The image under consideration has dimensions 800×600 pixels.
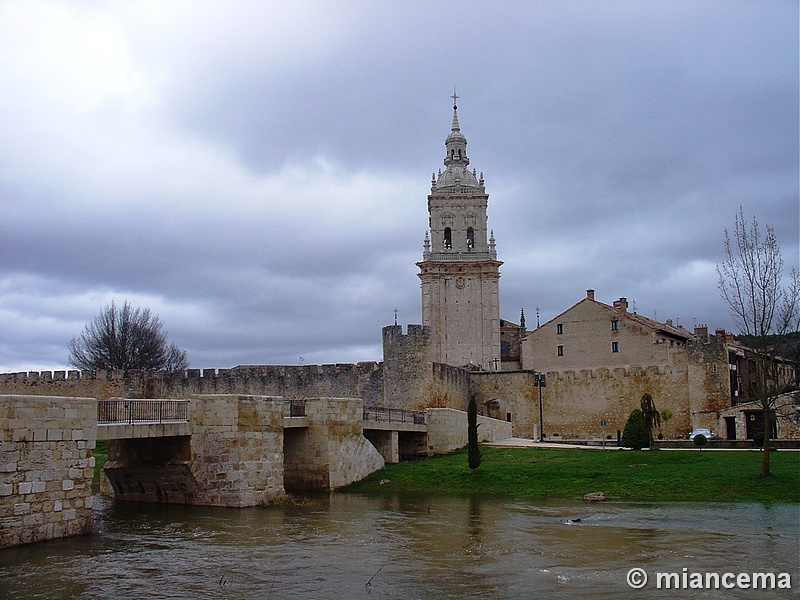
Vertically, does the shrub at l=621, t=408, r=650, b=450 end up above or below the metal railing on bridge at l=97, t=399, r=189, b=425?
below

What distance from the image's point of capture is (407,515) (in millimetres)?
20688

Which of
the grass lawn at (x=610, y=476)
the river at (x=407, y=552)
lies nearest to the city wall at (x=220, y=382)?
the grass lawn at (x=610, y=476)

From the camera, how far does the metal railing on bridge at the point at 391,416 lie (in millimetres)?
29531

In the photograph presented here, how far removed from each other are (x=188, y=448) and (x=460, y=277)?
4501 cm

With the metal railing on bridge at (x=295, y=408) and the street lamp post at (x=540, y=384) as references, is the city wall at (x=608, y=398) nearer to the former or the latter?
the street lamp post at (x=540, y=384)

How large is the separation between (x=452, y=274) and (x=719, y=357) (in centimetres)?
2747

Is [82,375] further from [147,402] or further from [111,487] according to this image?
[147,402]

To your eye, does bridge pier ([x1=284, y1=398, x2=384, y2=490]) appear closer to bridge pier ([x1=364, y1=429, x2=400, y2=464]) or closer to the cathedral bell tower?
bridge pier ([x1=364, y1=429, x2=400, y2=464])

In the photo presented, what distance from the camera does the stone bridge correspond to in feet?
50.8

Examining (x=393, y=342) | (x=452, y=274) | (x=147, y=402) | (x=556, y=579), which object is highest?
(x=452, y=274)

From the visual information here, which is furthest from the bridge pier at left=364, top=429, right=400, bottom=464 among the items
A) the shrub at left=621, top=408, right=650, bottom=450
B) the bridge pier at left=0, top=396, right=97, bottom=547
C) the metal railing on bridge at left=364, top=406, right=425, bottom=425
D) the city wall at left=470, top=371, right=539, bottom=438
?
the city wall at left=470, top=371, right=539, bottom=438

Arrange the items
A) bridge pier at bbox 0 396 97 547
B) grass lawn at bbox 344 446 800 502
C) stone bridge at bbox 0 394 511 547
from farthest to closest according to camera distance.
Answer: grass lawn at bbox 344 446 800 502 → stone bridge at bbox 0 394 511 547 → bridge pier at bbox 0 396 97 547

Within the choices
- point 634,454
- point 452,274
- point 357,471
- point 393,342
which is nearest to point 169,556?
point 357,471

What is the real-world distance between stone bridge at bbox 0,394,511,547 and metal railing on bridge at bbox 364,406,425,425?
80 mm
